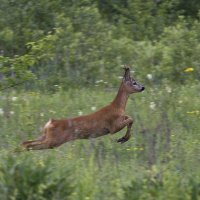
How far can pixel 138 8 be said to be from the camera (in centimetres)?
1978

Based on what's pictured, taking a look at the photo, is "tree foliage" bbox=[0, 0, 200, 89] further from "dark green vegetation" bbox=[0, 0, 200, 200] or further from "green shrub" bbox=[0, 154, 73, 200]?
"green shrub" bbox=[0, 154, 73, 200]

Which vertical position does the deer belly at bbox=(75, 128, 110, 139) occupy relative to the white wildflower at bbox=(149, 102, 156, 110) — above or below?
above

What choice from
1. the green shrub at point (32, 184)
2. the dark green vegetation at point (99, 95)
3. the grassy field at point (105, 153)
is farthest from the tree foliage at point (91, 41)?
the green shrub at point (32, 184)

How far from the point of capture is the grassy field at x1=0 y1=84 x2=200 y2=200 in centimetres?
802

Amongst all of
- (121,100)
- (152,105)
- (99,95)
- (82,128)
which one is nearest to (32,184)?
(82,128)

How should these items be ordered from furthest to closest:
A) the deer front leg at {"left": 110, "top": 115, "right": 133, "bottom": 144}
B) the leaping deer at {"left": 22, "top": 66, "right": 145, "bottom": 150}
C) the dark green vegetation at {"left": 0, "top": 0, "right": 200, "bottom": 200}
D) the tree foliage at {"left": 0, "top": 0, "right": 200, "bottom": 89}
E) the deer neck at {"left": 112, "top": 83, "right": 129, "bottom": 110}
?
the tree foliage at {"left": 0, "top": 0, "right": 200, "bottom": 89} < the deer neck at {"left": 112, "top": 83, "right": 129, "bottom": 110} < the deer front leg at {"left": 110, "top": 115, "right": 133, "bottom": 144} < the leaping deer at {"left": 22, "top": 66, "right": 145, "bottom": 150} < the dark green vegetation at {"left": 0, "top": 0, "right": 200, "bottom": 200}

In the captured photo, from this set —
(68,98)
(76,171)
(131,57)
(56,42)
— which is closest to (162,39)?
(131,57)

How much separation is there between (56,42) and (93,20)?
4.20 feet

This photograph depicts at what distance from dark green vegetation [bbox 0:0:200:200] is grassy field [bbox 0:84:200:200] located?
0.04ft

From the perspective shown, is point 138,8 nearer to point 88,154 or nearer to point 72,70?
point 72,70

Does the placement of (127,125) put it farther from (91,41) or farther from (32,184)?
(91,41)

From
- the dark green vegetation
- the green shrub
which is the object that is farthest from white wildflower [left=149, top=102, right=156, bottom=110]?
the green shrub

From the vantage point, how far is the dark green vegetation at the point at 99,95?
8125 millimetres

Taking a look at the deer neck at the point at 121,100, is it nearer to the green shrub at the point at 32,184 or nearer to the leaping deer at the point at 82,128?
the leaping deer at the point at 82,128
